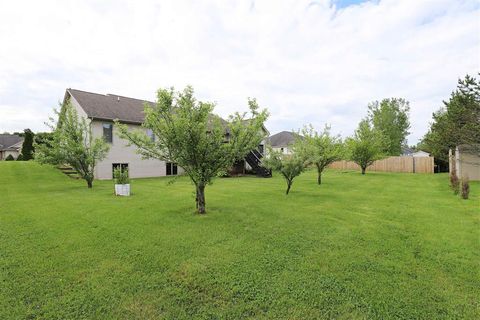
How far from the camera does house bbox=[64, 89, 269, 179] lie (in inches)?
722

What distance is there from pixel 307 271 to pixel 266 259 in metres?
0.73

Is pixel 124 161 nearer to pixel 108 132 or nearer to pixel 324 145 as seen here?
pixel 108 132

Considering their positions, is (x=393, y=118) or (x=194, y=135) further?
(x=393, y=118)

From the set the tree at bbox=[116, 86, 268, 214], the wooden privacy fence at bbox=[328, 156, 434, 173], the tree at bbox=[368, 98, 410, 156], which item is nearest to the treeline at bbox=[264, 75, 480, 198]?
the tree at bbox=[116, 86, 268, 214]

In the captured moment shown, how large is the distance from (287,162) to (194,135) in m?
5.43

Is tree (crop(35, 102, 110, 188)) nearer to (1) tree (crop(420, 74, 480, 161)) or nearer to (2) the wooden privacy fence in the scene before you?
(1) tree (crop(420, 74, 480, 161))

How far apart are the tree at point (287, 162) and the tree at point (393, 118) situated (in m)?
38.9

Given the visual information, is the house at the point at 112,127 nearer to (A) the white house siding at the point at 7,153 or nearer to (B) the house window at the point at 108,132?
(B) the house window at the point at 108,132

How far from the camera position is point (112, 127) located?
1922 centimetres

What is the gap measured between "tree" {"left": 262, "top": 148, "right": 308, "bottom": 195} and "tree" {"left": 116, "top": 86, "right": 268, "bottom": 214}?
3814 millimetres

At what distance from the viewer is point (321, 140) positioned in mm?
16234

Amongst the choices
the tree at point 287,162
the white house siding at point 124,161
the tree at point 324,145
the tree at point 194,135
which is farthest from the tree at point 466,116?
the white house siding at point 124,161

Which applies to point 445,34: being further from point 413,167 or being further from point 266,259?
point 413,167

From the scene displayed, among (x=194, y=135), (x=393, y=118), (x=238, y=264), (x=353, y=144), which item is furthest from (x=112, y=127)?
(x=393, y=118)
